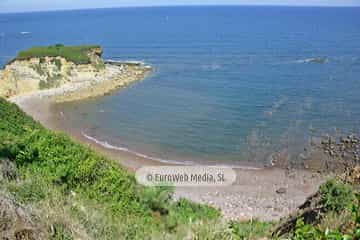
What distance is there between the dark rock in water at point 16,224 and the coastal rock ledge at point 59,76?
37842 millimetres

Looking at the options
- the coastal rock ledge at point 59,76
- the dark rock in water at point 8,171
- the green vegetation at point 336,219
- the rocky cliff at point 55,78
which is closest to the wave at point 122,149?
the coastal rock ledge at point 59,76

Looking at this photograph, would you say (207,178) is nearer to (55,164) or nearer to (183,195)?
(183,195)

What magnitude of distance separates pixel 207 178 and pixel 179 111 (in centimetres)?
1259

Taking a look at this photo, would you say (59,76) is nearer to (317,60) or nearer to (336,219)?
(317,60)

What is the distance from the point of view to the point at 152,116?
37.0m

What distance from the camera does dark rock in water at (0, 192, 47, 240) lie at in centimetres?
509

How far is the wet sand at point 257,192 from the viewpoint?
19.5 metres

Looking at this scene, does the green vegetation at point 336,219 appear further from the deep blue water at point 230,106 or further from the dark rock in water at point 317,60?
the dark rock in water at point 317,60

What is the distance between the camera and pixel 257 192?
22.0 metres

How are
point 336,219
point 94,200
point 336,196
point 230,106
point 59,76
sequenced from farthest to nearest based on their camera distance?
1. point 59,76
2. point 230,106
3. point 94,200
4. point 336,196
5. point 336,219

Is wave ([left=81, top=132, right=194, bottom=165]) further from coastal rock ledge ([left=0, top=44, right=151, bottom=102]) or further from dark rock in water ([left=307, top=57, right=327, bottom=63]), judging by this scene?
dark rock in water ([left=307, top=57, right=327, bottom=63])

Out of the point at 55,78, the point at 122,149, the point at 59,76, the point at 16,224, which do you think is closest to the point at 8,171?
the point at 16,224

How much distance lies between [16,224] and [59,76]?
146 ft

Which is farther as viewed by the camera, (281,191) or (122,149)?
(122,149)
